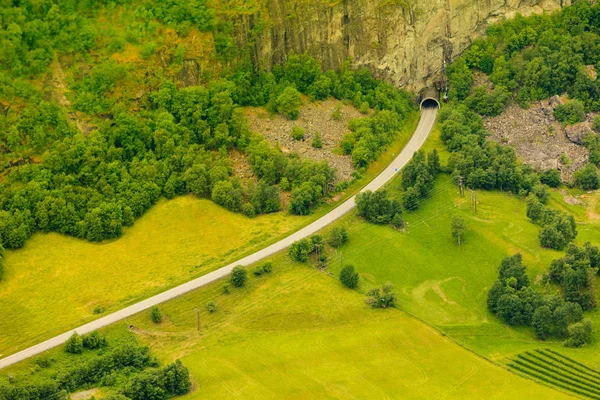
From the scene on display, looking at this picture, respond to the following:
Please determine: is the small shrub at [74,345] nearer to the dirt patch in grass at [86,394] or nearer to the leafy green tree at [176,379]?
the dirt patch in grass at [86,394]

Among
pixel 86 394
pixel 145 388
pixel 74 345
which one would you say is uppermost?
pixel 74 345

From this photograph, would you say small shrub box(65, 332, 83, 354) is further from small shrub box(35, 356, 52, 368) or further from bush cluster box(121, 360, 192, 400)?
bush cluster box(121, 360, 192, 400)

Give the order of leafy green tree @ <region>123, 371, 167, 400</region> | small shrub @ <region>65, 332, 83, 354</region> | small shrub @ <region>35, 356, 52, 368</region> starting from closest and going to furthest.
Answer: leafy green tree @ <region>123, 371, 167, 400</region> < small shrub @ <region>35, 356, 52, 368</region> < small shrub @ <region>65, 332, 83, 354</region>

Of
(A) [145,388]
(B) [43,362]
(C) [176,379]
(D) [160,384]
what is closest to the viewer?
(A) [145,388]

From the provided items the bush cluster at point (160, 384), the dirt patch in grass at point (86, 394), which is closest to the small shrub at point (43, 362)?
the dirt patch in grass at point (86, 394)

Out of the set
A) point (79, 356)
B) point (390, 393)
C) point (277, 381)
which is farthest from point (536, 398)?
point (79, 356)

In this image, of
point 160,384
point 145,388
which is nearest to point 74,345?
point 145,388

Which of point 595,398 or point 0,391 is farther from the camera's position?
point 595,398

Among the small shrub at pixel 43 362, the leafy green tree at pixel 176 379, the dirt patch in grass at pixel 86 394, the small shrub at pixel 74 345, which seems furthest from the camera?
the small shrub at pixel 74 345

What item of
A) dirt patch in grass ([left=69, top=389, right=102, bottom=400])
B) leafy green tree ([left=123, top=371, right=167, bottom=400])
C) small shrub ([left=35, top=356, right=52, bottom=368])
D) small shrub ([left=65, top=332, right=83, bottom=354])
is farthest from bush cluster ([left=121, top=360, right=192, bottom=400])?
small shrub ([left=35, top=356, right=52, bottom=368])

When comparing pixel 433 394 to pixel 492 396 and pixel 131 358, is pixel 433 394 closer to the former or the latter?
pixel 492 396

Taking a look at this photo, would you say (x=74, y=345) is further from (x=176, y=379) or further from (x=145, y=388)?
(x=176, y=379)
